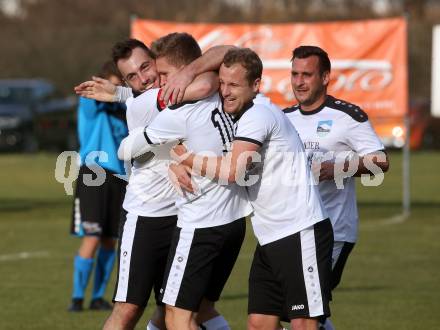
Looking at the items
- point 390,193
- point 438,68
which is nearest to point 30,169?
point 390,193

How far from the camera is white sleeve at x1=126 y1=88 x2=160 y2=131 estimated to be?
24.4 ft

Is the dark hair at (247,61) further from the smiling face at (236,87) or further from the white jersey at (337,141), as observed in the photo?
the white jersey at (337,141)

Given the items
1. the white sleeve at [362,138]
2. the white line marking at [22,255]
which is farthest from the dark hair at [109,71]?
the white line marking at [22,255]

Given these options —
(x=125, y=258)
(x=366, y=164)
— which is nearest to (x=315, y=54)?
(x=366, y=164)

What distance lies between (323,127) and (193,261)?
4.86 ft

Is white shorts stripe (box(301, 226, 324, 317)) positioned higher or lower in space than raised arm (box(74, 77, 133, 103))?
lower

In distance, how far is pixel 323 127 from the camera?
7.94m

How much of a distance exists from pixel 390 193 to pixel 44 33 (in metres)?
33.1

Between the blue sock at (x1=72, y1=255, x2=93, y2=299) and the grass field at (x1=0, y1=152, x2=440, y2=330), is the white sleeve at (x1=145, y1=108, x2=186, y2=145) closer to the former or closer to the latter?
the grass field at (x1=0, y1=152, x2=440, y2=330)

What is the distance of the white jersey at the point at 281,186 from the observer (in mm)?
6852

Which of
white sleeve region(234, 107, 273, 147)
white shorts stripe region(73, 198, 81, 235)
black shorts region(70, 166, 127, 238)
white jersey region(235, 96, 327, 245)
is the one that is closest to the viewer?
white sleeve region(234, 107, 273, 147)

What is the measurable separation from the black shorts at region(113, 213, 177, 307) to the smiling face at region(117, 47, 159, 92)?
3.05 feet

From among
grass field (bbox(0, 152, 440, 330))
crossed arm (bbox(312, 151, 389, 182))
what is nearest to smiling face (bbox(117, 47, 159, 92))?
crossed arm (bbox(312, 151, 389, 182))

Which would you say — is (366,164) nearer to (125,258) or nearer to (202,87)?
(202,87)
